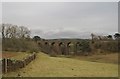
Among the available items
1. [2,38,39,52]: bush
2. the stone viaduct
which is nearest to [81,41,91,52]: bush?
the stone viaduct

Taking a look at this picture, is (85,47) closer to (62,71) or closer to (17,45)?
(17,45)

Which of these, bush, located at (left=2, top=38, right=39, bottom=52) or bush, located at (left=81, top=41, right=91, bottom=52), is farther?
bush, located at (left=81, top=41, right=91, bottom=52)

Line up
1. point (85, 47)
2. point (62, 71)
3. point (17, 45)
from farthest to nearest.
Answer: point (85, 47) → point (17, 45) → point (62, 71)

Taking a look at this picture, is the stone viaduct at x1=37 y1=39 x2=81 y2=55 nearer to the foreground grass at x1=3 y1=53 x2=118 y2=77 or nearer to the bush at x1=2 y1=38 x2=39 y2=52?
the bush at x1=2 y1=38 x2=39 y2=52

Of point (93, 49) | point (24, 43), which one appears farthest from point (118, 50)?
point (24, 43)

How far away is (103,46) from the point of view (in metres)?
57.1

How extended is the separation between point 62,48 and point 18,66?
139 feet

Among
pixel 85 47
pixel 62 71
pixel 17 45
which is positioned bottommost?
pixel 62 71

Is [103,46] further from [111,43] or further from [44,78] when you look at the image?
[44,78]

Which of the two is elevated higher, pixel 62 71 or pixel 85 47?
pixel 85 47

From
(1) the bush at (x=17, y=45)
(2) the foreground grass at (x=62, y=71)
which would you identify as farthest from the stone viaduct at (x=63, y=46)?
(2) the foreground grass at (x=62, y=71)

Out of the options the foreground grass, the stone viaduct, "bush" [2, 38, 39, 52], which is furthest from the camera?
the stone viaduct

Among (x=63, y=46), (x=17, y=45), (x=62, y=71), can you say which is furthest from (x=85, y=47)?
(x=62, y=71)

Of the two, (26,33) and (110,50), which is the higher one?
(26,33)
